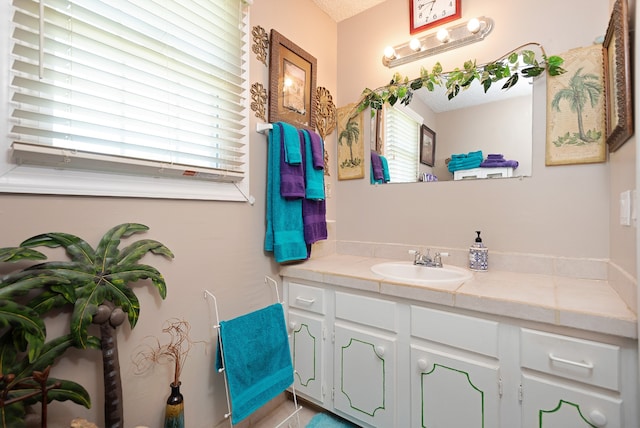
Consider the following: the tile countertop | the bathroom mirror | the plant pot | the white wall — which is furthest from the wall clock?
the plant pot

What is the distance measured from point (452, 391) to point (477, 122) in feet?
4.69

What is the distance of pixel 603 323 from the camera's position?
942 millimetres

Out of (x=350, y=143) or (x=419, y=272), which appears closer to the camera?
(x=419, y=272)

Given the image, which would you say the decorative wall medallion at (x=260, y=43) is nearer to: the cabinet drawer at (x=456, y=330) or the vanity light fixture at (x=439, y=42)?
the vanity light fixture at (x=439, y=42)

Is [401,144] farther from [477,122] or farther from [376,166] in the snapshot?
[477,122]

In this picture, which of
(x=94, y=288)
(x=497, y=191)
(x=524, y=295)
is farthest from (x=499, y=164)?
(x=94, y=288)

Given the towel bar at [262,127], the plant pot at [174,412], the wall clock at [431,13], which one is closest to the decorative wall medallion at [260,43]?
the towel bar at [262,127]

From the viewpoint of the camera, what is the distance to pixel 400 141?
1.99 meters

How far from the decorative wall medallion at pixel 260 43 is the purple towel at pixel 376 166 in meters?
0.95

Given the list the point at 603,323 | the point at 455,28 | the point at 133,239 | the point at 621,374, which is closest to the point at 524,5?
the point at 455,28

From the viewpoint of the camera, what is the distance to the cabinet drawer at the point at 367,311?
54.5 inches

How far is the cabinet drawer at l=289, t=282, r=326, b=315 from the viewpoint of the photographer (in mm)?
1623

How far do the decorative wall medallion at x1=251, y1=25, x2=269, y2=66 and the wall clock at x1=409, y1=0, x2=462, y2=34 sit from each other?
98 cm

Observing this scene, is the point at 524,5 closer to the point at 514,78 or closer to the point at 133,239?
the point at 514,78
